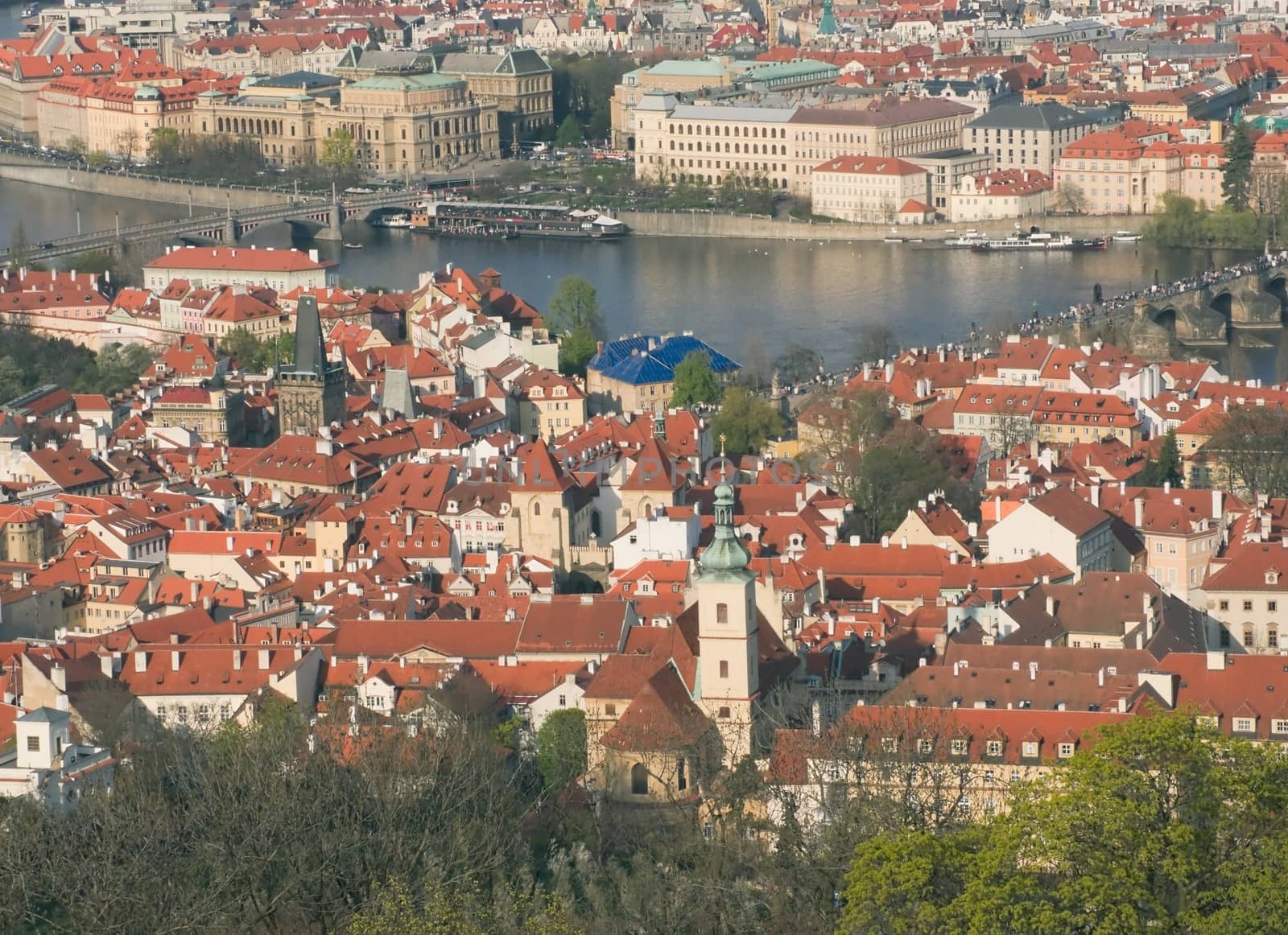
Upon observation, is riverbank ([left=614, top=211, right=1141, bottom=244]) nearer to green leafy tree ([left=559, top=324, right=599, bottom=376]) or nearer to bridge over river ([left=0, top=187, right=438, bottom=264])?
bridge over river ([left=0, top=187, right=438, bottom=264])

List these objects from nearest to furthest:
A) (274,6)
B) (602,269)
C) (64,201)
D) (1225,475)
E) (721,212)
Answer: (1225,475) < (602,269) < (721,212) < (64,201) < (274,6)

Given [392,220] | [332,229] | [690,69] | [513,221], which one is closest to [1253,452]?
[513,221]

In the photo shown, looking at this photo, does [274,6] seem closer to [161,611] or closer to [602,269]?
[602,269]

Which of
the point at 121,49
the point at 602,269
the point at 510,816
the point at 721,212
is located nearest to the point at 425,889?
the point at 510,816

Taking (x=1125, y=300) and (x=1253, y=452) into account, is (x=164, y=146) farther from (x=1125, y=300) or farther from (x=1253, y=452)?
(x=1253, y=452)

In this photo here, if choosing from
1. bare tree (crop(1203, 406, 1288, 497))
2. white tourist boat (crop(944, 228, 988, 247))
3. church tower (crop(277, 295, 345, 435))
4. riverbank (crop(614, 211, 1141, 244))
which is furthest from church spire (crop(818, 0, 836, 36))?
bare tree (crop(1203, 406, 1288, 497))

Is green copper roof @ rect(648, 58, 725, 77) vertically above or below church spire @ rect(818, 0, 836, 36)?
above
